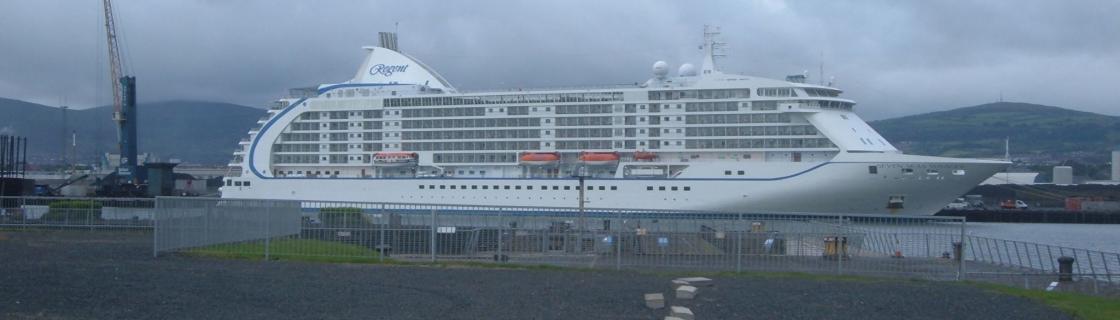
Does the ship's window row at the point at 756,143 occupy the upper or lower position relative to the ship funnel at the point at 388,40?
lower

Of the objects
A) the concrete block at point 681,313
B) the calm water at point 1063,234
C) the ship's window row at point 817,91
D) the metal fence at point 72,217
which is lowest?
the calm water at point 1063,234

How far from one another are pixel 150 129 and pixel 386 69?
127m

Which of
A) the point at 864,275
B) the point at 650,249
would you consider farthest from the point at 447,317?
the point at 864,275

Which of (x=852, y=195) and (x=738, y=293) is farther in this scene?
(x=852, y=195)

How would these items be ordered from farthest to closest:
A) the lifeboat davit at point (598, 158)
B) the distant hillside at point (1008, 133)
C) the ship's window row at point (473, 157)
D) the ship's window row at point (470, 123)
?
1. the distant hillside at point (1008, 133)
2. the ship's window row at point (470, 123)
3. the ship's window row at point (473, 157)
4. the lifeboat davit at point (598, 158)

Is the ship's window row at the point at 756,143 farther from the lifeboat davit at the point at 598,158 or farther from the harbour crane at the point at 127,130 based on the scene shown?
the harbour crane at the point at 127,130

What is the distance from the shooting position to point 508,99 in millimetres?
45812

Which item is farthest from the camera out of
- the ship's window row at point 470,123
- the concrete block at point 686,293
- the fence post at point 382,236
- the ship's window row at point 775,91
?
the ship's window row at point 470,123

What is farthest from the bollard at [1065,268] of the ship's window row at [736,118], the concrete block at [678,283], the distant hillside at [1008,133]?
the distant hillside at [1008,133]

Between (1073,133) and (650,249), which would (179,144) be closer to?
(1073,133)

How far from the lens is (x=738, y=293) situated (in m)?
12.1

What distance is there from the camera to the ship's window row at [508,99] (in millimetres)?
44750

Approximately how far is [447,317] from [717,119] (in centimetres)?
3377

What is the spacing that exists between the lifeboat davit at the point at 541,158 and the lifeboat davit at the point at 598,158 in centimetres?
117
